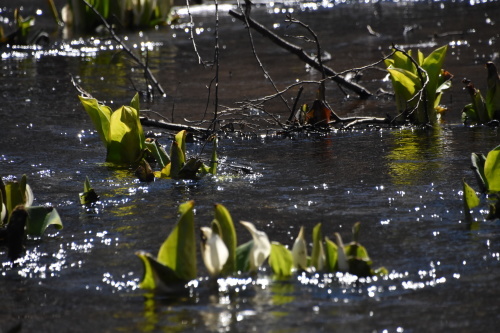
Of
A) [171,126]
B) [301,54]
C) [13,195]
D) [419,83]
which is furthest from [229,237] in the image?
[301,54]

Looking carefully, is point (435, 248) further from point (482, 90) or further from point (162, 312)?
point (482, 90)

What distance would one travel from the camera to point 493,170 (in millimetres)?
4273

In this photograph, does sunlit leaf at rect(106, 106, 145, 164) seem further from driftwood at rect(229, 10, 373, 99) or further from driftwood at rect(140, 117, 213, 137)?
driftwood at rect(229, 10, 373, 99)

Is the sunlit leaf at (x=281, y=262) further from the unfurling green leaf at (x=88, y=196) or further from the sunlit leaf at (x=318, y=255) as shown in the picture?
the unfurling green leaf at (x=88, y=196)

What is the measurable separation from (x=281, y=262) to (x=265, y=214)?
838mm

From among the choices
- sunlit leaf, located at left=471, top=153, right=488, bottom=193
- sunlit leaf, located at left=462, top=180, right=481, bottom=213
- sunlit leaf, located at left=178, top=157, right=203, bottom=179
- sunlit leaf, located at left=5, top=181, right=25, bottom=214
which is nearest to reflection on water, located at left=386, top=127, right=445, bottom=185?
sunlit leaf, located at left=471, top=153, right=488, bottom=193

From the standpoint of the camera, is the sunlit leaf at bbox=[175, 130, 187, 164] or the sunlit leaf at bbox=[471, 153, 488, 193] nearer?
the sunlit leaf at bbox=[471, 153, 488, 193]

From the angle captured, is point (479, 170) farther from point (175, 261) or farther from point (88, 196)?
point (88, 196)

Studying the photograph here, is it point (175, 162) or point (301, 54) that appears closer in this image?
point (175, 162)

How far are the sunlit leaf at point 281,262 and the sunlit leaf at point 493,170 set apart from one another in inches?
54.0

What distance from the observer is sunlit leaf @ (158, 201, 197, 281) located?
10.7 feet

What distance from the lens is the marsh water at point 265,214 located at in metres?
3.05

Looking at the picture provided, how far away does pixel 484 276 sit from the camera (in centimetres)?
330

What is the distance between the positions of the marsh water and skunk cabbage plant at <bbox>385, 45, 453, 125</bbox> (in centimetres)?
17
